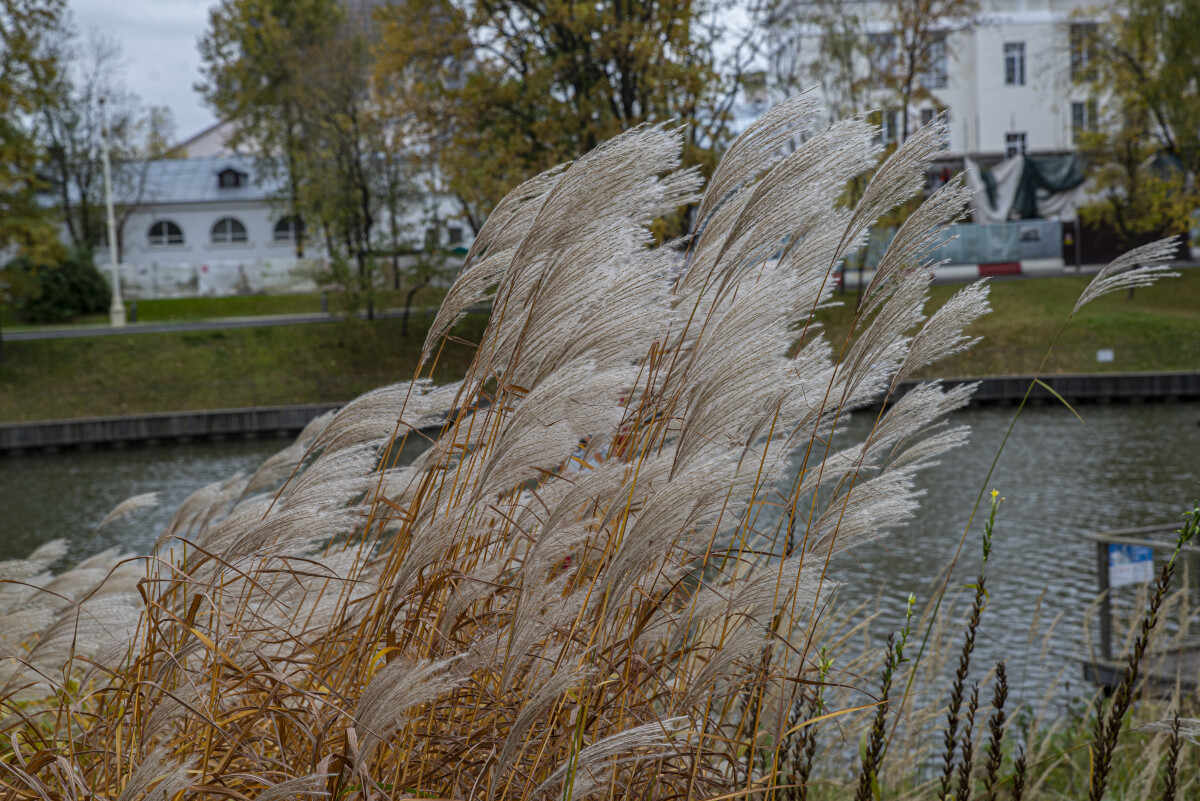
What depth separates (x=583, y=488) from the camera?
1615 millimetres

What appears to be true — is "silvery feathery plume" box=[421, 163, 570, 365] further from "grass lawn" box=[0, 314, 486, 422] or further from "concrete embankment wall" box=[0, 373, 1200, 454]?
"grass lawn" box=[0, 314, 486, 422]

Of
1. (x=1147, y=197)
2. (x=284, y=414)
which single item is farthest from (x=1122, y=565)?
(x=1147, y=197)

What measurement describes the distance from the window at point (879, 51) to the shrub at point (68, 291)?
23848 mm

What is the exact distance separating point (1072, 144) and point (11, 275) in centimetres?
3382

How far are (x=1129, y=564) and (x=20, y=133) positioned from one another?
87.8 ft

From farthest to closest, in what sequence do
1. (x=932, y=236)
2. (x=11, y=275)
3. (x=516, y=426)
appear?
(x=11, y=275) < (x=932, y=236) < (x=516, y=426)

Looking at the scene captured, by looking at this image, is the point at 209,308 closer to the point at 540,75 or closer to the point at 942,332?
the point at 540,75

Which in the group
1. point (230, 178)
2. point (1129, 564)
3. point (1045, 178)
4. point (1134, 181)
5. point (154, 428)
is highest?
point (230, 178)

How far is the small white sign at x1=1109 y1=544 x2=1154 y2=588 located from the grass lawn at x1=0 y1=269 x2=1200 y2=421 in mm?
17068

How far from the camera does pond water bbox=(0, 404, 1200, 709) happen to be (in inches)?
333

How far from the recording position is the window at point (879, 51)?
2883 cm

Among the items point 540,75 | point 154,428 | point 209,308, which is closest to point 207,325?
point 209,308

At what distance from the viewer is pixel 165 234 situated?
46062 mm

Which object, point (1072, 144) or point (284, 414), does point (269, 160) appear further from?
point (1072, 144)
